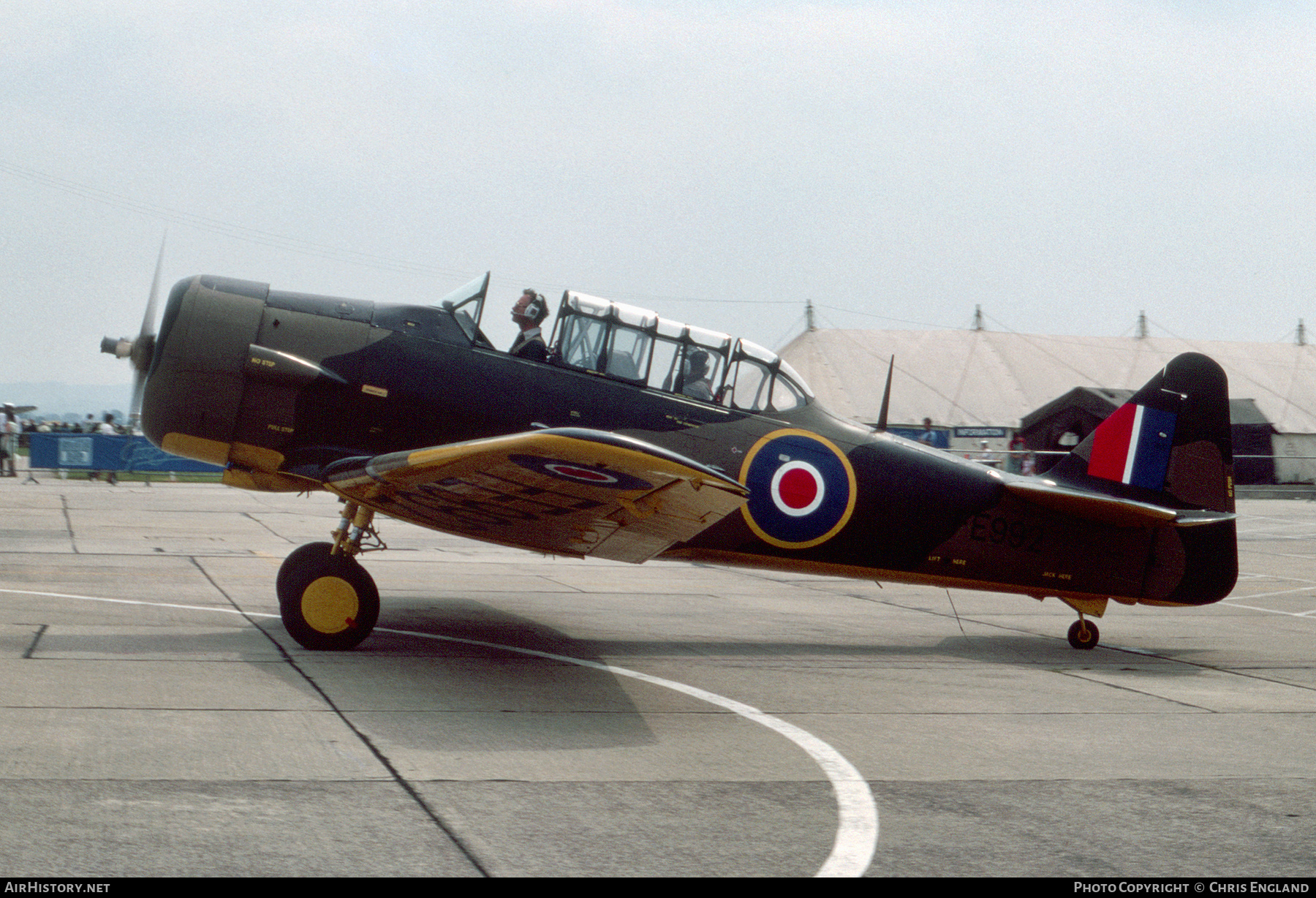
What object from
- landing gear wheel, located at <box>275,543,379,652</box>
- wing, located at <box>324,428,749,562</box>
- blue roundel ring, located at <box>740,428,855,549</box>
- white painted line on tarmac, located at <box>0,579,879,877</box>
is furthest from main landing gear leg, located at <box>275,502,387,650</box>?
blue roundel ring, located at <box>740,428,855,549</box>

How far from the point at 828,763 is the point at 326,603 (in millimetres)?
3698

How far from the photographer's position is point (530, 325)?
8.31 m

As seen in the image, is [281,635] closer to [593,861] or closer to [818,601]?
[593,861]

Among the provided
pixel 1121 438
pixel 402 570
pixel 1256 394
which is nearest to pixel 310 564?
pixel 402 570

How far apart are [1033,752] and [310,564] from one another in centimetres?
459

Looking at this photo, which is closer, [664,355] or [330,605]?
[330,605]

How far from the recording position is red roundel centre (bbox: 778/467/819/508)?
8609mm

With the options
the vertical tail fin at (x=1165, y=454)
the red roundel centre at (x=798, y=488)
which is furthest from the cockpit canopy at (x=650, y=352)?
the vertical tail fin at (x=1165, y=454)

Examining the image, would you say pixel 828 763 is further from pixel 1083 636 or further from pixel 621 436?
pixel 1083 636

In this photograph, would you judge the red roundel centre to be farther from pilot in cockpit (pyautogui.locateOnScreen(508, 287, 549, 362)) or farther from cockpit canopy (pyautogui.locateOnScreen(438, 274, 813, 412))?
pilot in cockpit (pyautogui.locateOnScreen(508, 287, 549, 362))

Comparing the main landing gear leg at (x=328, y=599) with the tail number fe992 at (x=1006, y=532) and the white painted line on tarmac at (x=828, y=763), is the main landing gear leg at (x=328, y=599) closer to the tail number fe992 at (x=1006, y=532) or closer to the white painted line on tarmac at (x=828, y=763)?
the white painted line on tarmac at (x=828, y=763)

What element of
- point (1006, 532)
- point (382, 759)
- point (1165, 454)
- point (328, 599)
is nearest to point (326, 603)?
point (328, 599)

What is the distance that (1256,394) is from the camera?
1788 inches

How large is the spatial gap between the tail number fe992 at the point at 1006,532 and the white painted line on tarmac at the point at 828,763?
303 centimetres
